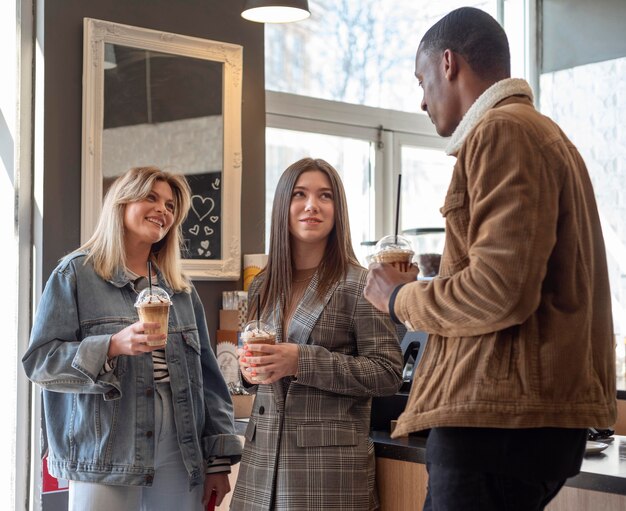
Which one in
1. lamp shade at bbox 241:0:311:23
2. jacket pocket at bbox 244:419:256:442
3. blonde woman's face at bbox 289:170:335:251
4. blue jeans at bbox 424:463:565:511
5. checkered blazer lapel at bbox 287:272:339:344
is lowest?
jacket pocket at bbox 244:419:256:442

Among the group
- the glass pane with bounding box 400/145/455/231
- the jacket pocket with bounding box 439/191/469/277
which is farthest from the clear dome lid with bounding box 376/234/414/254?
the glass pane with bounding box 400/145/455/231

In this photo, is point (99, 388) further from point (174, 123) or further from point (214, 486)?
point (174, 123)

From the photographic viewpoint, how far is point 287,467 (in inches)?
94.8

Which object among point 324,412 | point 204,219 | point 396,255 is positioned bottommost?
point 324,412

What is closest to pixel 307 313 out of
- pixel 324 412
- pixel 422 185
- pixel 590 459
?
pixel 324 412

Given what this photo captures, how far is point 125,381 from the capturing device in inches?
100

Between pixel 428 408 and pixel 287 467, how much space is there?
2.98 ft

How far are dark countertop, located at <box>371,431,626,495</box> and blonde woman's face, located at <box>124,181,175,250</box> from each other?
903 millimetres

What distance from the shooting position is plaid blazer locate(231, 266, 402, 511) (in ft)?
7.87

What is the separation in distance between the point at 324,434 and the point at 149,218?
0.85 m

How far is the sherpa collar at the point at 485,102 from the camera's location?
1676 millimetres

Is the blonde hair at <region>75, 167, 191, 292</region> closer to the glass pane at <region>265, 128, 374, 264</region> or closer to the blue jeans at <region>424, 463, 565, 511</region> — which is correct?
the blue jeans at <region>424, 463, 565, 511</region>

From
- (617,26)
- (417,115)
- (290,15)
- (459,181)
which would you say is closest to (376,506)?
(459,181)

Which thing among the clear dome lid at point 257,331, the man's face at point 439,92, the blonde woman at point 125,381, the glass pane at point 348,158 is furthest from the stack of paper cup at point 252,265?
the man's face at point 439,92
